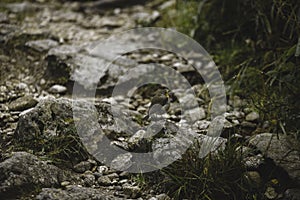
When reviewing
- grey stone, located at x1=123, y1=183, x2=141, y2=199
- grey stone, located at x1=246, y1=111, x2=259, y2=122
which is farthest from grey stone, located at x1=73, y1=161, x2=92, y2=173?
grey stone, located at x1=246, y1=111, x2=259, y2=122

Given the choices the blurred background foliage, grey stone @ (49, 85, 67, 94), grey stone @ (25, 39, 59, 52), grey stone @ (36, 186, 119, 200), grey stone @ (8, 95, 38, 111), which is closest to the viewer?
grey stone @ (36, 186, 119, 200)

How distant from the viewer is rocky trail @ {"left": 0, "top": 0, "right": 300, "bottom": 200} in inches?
94.3

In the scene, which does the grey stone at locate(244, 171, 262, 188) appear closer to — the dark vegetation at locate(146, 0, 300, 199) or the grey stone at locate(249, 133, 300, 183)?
the dark vegetation at locate(146, 0, 300, 199)

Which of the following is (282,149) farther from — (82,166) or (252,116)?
(82,166)

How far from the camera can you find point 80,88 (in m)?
3.23

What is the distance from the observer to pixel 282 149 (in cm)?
257

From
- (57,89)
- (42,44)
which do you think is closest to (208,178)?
(57,89)

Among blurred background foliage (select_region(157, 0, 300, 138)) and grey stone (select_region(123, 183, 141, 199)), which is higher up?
blurred background foliage (select_region(157, 0, 300, 138))

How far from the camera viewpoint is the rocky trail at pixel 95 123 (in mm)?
2395

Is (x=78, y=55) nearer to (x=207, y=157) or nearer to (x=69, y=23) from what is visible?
(x=69, y=23)

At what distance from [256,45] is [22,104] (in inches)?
65.0

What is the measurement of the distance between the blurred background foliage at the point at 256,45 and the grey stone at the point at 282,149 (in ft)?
0.22

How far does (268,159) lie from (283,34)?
1075 mm

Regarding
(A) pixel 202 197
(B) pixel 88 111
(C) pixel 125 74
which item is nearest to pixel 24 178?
(B) pixel 88 111
